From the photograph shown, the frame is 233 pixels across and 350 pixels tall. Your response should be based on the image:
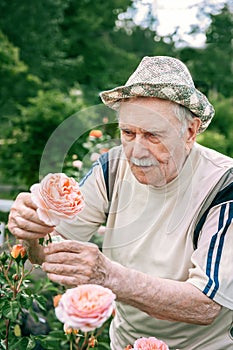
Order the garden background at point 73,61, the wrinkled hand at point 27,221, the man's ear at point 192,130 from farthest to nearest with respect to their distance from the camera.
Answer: the garden background at point 73,61, the man's ear at point 192,130, the wrinkled hand at point 27,221

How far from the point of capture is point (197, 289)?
5.51 feet

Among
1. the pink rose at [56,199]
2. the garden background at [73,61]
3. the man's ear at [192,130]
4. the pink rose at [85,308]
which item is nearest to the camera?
the pink rose at [85,308]

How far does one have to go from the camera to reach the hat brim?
174cm

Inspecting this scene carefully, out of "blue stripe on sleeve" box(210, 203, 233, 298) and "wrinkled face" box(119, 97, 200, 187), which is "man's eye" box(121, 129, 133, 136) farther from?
"blue stripe on sleeve" box(210, 203, 233, 298)

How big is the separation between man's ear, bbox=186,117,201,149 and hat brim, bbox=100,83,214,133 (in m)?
0.02

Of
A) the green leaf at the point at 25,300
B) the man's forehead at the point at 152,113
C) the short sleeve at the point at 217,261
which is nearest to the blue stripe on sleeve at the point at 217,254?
the short sleeve at the point at 217,261

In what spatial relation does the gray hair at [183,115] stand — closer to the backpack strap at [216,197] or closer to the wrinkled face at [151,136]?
the wrinkled face at [151,136]

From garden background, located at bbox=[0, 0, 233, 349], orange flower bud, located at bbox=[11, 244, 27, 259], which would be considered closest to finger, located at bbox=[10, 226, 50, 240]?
orange flower bud, located at bbox=[11, 244, 27, 259]

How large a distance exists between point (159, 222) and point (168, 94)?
1.38 feet

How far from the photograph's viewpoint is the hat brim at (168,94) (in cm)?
174

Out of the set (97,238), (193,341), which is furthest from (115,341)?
(97,238)

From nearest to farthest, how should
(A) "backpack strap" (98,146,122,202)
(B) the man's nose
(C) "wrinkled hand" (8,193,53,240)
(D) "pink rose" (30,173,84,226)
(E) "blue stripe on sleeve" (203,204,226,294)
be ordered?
(D) "pink rose" (30,173,84,226), (C) "wrinkled hand" (8,193,53,240), (E) "blue stripe on sleeve" (203,204,226,294), (B) the man's nose, (A) "backpack strap" (98,146,122,202)

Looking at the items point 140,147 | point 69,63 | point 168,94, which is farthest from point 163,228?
point 69,63

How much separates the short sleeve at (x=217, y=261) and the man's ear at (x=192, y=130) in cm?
25
